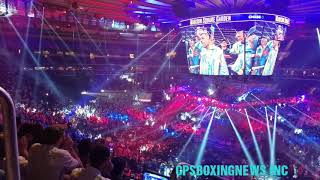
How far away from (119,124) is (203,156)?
459 cm

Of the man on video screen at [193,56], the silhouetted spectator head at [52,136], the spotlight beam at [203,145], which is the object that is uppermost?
the man on video screen at [193,56]

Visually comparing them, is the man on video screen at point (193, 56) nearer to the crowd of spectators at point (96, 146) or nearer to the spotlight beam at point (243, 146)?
the crowd of spectators at point (96, 146)

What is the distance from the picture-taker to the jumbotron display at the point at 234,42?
37.1 ft

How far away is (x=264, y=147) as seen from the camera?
12727 mm

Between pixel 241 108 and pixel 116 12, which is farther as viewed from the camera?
pixel 241 108

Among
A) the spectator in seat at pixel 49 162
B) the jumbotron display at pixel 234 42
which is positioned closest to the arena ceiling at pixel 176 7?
the jumbotron display at pixel 234 42

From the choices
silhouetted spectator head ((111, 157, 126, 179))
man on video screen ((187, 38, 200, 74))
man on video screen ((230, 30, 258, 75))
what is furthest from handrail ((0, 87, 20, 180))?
man on video screen ((187, 38, 200, 74))

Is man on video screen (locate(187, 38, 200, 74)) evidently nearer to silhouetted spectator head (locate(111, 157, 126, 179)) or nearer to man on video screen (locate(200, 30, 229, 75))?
man on video screen (locate(200, 30, 229, 75))

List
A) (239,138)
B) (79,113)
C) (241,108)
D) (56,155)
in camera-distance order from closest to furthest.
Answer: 1. (56,155)
2. (239,138)
3. (79,113)
4. (241,108)

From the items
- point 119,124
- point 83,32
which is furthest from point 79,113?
point 83,32

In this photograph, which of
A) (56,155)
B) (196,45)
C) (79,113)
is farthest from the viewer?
(79,113)

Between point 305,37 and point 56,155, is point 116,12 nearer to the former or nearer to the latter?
point 56,155

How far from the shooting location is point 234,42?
12.0m

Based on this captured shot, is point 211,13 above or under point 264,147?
above
